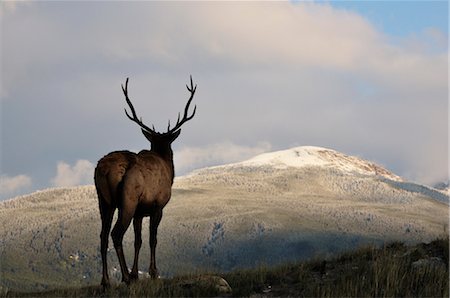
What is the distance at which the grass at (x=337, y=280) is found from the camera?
15.1 m

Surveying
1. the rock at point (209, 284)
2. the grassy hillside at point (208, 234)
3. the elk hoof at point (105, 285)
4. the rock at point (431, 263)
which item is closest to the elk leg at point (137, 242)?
the elk hoof at point (105, 285)

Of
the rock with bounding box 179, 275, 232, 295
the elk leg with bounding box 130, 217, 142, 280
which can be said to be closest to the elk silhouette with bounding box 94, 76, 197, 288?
the elk leg with bounding box 130, 217, 142, 280

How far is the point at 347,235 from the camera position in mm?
175250

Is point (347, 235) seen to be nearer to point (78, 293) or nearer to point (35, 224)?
point (35, 224)

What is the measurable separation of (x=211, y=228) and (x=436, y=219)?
53153 mm

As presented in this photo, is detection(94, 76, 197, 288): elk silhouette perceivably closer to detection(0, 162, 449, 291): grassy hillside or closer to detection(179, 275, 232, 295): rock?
detection(179, 275, 232, 295): rock

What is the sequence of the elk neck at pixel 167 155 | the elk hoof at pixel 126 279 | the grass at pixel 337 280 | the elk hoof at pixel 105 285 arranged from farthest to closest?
the elk neck at pixel 167 155 → the elk hoof at pixel 126 279 → the elk hoof at pixel 105 285 → the grass at pixel 337 280

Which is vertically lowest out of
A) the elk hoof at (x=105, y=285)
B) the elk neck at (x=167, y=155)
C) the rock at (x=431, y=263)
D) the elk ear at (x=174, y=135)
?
the elk hoof at (x=105, y=285)

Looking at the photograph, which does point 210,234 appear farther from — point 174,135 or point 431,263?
point 431,263

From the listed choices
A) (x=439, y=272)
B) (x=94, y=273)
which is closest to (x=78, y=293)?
(x=439, y=272)

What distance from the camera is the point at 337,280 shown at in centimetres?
1598

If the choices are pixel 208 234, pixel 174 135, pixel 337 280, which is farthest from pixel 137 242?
pixel 208 234

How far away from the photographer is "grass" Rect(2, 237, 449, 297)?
1512 cm

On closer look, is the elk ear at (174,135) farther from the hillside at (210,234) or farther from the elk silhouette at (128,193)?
the hillside at (210,234)
